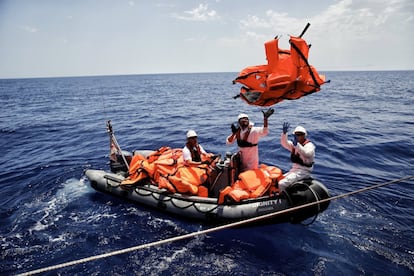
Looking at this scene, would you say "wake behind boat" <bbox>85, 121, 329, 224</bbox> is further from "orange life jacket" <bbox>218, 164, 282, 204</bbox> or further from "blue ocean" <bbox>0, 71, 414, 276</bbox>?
"blue ocean" <bbox>0, 71, 414, 276</bbox>

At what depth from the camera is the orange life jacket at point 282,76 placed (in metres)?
4.67

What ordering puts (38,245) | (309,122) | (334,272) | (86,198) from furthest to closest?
(309,122) < (86,198) < (38,245) < (334,272)

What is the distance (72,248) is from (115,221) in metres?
1.22

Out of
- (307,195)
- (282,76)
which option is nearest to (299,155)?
(307,195)

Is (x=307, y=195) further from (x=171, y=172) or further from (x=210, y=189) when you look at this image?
(x=171, y=172)

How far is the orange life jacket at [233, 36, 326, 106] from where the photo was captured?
184 inches

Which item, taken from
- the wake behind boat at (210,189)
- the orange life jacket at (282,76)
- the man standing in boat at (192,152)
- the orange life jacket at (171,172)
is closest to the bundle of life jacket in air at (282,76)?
the orange life jacket at (282,76)

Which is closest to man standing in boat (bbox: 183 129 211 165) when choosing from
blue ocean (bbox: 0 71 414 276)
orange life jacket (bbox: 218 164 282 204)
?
orange life jacket (bbox: 218 164 282 204)

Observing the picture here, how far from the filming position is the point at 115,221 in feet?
22.2

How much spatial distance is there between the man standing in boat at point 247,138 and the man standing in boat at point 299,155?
720 millimetres

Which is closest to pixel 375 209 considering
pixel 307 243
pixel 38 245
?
pixel 307 243

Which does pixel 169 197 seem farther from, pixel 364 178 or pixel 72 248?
pixel 364 178

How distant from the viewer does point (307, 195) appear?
17.3 feet

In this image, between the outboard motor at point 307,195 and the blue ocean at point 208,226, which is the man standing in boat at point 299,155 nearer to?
the outboard motor at point 307,195
